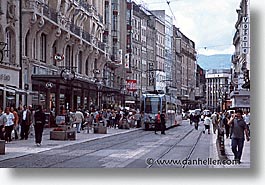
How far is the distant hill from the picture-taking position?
39.5ft

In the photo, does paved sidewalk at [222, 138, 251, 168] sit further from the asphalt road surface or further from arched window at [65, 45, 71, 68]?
arched window at [65, 45, 71, 68]

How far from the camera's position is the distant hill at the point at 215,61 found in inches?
474

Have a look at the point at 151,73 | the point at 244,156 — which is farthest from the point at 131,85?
the point at 244,156

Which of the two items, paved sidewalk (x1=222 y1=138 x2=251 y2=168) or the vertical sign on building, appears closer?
paved sidewalk (x1=222 y1=138 x2=251 y2=168)

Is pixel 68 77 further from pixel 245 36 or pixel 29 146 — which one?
pixel 245 36

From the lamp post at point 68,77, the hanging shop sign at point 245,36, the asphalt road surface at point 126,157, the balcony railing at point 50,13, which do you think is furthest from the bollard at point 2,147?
the hanging shop sign at point 245,36

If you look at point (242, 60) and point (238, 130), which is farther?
point (238, 130)

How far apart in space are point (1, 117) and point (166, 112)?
32.6 ft

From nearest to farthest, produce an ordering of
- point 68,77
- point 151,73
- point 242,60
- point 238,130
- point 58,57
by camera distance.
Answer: point 242,60 < point 238,130 < point 68,77 < point 58,57 < point 151,73

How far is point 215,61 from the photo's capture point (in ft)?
40.0

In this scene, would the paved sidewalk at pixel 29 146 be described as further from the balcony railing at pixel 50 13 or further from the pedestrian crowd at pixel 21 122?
the balcony railing at pixel 50 13

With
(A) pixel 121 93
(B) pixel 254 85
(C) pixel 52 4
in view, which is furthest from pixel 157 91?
(B) pixel 254 85

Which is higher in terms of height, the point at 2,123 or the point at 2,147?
the point at 2,123

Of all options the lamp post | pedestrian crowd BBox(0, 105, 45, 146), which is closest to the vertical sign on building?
the lamp post
